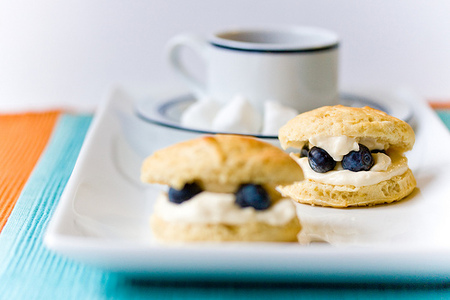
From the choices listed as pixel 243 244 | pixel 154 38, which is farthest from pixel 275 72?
pixel 154 38

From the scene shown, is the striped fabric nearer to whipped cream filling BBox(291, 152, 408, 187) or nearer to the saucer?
the saucer

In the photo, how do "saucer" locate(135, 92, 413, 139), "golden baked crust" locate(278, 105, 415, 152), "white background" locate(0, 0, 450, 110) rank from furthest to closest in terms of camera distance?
1. "white background" locate(0, 0, 450, 110)
2. "saucer" locate(135, 92, 413, 139)
3. "golden baked crust" locate(278, 105, 415, 152)

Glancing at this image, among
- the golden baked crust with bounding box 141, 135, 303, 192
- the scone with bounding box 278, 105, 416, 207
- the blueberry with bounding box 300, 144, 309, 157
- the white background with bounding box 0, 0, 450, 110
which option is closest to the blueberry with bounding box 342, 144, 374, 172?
the scone with bounding box 278, 105, 416, 207

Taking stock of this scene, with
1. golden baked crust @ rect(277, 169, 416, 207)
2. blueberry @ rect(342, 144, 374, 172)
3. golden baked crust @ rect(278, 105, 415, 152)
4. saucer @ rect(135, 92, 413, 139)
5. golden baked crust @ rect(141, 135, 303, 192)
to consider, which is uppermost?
golden baked crust @ rect(141, 135, 303, 192)

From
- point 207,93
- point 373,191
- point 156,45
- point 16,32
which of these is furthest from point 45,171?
point 16,32

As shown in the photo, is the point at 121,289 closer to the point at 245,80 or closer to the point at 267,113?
the point at 267,113

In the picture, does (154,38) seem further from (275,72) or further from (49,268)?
(49,268)

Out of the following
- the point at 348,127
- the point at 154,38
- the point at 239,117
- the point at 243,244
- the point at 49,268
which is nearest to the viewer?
the point at 243,244

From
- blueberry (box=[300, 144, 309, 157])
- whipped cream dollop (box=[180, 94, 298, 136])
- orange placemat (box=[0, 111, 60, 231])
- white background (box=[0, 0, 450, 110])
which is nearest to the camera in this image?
blueberry (box=[300, 144, 309, 157])
